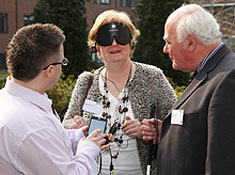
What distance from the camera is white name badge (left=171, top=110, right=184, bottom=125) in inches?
83.0

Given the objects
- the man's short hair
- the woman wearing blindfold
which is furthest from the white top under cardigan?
the man's short hair

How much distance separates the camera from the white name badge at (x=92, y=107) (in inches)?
111

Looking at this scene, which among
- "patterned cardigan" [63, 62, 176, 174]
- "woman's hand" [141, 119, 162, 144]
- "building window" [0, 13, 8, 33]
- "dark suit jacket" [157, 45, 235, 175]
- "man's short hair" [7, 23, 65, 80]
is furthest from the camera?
"building window" [0, 13, 8, 33]

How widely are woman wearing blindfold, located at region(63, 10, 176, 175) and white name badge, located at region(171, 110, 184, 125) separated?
55cm

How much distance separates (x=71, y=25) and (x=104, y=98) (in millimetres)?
7697

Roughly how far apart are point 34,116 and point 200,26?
1.32 metres

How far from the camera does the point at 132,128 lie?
2656mm

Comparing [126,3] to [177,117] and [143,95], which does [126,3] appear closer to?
[143,95]

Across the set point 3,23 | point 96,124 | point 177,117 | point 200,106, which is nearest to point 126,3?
point 3,23

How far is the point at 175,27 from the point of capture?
2.22 meters

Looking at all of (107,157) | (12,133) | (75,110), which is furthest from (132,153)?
(12,133)

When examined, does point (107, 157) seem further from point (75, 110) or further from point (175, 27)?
point (175, 27)

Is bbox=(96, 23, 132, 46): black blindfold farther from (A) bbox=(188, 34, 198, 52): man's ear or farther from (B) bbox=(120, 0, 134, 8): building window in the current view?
(B) bbox=(120, 0, 134, 8): building window

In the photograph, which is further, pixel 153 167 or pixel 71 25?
pixel 71 25
